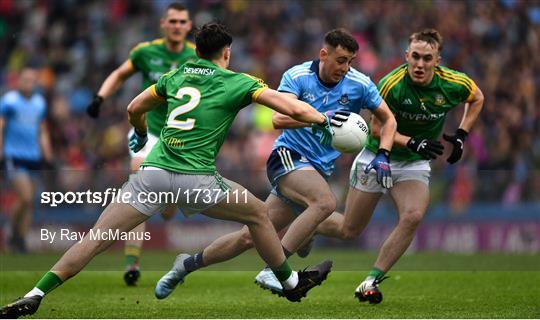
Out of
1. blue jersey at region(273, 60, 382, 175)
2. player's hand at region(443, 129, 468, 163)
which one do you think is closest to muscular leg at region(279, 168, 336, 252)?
blue jersey at region(273, 60, 382, 175)

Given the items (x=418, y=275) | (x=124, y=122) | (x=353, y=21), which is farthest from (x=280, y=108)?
(x=353, y=21)

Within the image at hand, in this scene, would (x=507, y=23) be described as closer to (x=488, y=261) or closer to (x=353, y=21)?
(x=353, y=21)

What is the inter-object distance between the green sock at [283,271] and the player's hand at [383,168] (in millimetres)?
1089

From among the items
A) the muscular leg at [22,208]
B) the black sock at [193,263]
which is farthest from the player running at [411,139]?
the muscular leg at [22,208]

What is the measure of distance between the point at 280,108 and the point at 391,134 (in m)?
1.72

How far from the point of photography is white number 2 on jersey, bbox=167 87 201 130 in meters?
9.01

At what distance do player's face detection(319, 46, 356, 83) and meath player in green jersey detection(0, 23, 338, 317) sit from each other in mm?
1353

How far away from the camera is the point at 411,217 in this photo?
10.7 metres

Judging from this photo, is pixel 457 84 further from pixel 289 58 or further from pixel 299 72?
pixel 289 58

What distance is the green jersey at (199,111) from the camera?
900 centimetres

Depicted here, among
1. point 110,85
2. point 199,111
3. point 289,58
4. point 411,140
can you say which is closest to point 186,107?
point 199,111

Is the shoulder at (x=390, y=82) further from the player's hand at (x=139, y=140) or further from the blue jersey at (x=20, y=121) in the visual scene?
the blue jersey at (x=20, y=121)

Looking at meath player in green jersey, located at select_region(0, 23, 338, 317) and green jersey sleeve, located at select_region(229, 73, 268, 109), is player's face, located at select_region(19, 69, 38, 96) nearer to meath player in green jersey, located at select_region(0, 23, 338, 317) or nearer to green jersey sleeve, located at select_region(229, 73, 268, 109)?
meath player in green jersey, located at select_region(0, 23, 338, 317)

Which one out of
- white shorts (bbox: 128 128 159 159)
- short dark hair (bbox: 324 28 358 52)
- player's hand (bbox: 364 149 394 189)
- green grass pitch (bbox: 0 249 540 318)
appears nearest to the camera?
green grass pitch (bbox: 0 249 540 318)
